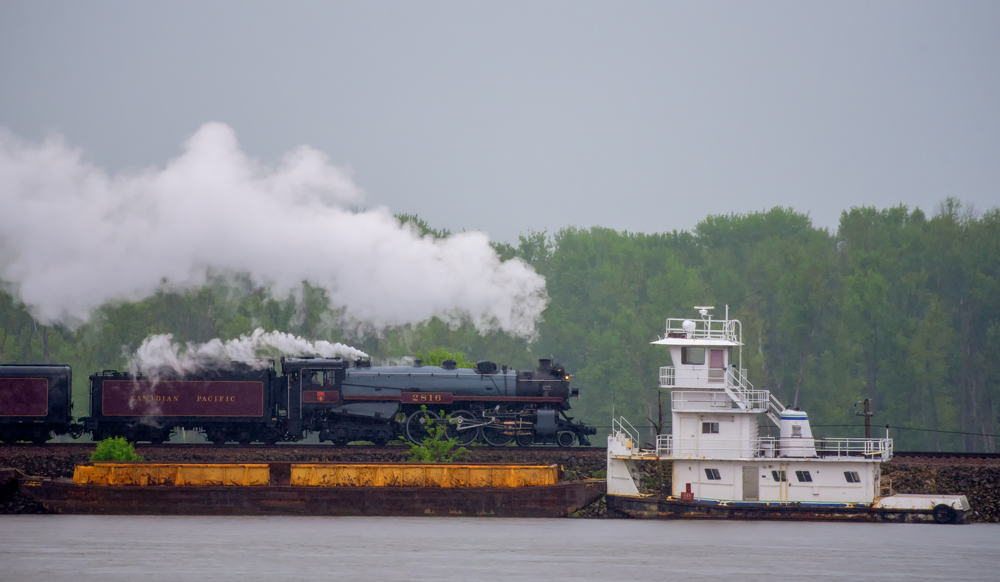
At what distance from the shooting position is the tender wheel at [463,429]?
50938 mm

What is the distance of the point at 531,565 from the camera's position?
1448 inches

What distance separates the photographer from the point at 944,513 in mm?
42750

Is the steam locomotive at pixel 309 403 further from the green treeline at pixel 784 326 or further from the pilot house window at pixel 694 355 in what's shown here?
the green treeline at pixel 784 326

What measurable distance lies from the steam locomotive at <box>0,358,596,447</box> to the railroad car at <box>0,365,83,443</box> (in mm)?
43

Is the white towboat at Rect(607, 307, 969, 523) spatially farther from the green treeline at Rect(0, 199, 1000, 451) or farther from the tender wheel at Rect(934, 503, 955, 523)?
the green treeline at Rect(0, 199, 1000, 451)

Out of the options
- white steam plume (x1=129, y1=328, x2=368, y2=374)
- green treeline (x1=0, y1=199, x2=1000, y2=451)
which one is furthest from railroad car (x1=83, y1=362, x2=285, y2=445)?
green treeline (x1=0, y1=199, x2=1000, y2=451)

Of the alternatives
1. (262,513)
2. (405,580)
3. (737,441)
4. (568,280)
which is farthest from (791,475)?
(568,280)

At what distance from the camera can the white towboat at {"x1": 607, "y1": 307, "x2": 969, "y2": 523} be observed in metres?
43.1

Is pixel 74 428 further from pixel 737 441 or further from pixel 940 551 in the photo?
pixel 940 551

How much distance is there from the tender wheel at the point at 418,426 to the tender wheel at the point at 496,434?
2.18 m

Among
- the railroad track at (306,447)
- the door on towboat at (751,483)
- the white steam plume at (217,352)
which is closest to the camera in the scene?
the door on towboat at (751,483)

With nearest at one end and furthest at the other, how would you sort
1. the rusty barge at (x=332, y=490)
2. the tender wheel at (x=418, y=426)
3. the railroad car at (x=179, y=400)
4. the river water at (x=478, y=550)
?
the river water at (x=478, y=550), the rusty barge at (x=332, y=490), the tender wheel at (x=418, y=426), the railroad car at (x=179, y=400)

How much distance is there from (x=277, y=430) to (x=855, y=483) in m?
24.4

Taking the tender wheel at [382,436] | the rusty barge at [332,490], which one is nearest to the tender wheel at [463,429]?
the tender wheel at [382,436]
